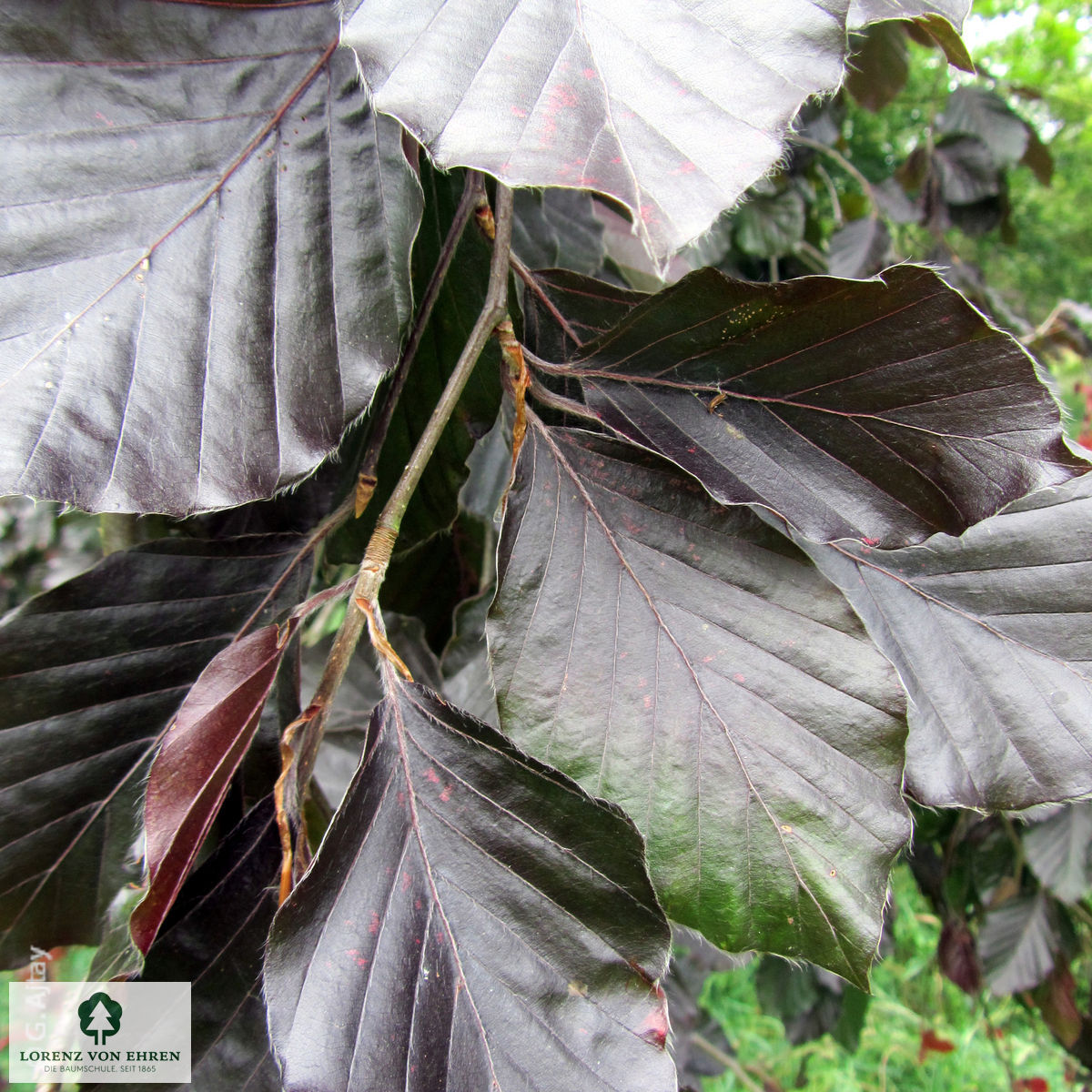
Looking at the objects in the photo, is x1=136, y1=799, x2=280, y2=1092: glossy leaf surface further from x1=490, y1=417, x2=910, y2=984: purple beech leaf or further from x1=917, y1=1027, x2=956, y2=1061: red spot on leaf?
x1=917, y1=1027, x2=956, y2=1061: red spot on leaf

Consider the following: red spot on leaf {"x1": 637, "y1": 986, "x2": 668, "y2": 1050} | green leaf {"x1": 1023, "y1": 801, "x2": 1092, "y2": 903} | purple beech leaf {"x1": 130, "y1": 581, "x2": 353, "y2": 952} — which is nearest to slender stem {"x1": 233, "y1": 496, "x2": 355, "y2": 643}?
purple beech leaf {"x1": 130, "y1": 581, "x2": 353, "y2": 952}

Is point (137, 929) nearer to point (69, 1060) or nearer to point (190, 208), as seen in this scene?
point (69, 1060)

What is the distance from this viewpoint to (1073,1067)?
2.32 meters

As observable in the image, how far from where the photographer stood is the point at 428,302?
59 cm

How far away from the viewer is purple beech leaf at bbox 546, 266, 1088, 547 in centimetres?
40

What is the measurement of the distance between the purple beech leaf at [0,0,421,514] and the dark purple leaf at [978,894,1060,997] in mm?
1785

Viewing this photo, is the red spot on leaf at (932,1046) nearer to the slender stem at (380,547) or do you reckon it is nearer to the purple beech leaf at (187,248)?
the slender stem at (380,547)

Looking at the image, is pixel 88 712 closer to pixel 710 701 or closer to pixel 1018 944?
pixel 710 701

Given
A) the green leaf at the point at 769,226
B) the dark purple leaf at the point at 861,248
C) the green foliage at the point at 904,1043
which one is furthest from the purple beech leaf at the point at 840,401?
the green foliage at the point at 904,1043

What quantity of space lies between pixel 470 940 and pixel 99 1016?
0.26m

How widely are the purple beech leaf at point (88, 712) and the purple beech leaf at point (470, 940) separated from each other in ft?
0.63

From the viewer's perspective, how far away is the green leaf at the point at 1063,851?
4.65 ft

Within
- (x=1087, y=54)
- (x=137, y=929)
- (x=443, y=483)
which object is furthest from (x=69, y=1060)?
(x=1087, y=54)

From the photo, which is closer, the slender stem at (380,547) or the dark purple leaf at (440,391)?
the slender stem at (380,547)
